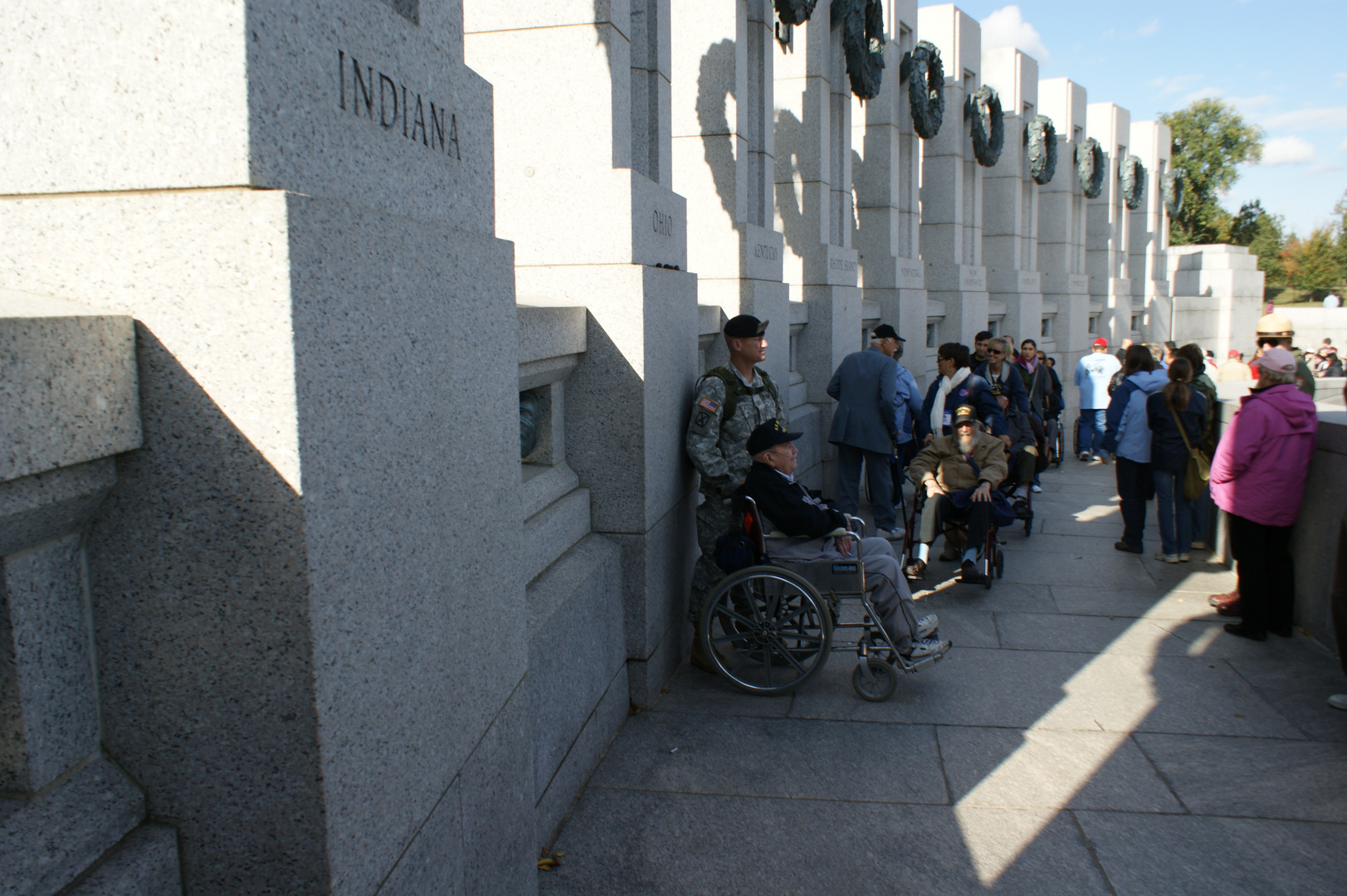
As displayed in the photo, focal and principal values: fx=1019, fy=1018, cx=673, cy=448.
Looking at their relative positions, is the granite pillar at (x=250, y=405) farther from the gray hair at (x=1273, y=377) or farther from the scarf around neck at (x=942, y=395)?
the scarf around neck at (x=942, y=395)

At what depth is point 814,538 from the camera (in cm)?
546

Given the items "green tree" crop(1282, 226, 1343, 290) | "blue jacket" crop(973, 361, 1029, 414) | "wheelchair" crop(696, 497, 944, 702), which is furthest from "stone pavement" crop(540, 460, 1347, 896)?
"green tree" crop(1282, 226, 1343, 290)

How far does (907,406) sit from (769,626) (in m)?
5.09

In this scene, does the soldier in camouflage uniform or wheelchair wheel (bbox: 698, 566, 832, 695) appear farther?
the soldier in camouflage uniform

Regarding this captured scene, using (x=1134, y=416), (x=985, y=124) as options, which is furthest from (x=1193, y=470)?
(x=985, y=124)

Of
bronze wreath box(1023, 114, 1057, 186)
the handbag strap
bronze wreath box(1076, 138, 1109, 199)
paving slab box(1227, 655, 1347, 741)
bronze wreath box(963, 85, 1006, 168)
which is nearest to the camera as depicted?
paving slab box(1227, 655, 1347, 741)

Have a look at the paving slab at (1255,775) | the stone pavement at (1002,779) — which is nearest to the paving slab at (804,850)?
the stone pavement at (1002,779)

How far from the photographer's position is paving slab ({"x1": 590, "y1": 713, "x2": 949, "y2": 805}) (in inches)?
171

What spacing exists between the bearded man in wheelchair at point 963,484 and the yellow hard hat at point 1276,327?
7.10ft

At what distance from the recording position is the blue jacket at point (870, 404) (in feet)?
28.6

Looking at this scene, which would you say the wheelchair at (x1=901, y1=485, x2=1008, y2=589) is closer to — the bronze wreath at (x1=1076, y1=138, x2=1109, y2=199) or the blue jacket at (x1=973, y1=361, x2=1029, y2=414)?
the blue jacket at (x1=973, y1=361, x2=1029, y2=414)

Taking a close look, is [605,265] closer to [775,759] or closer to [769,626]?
[769,626]

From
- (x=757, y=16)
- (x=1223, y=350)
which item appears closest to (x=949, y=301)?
(x=757, y=16)

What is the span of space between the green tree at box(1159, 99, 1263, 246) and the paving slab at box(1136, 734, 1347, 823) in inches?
2199
